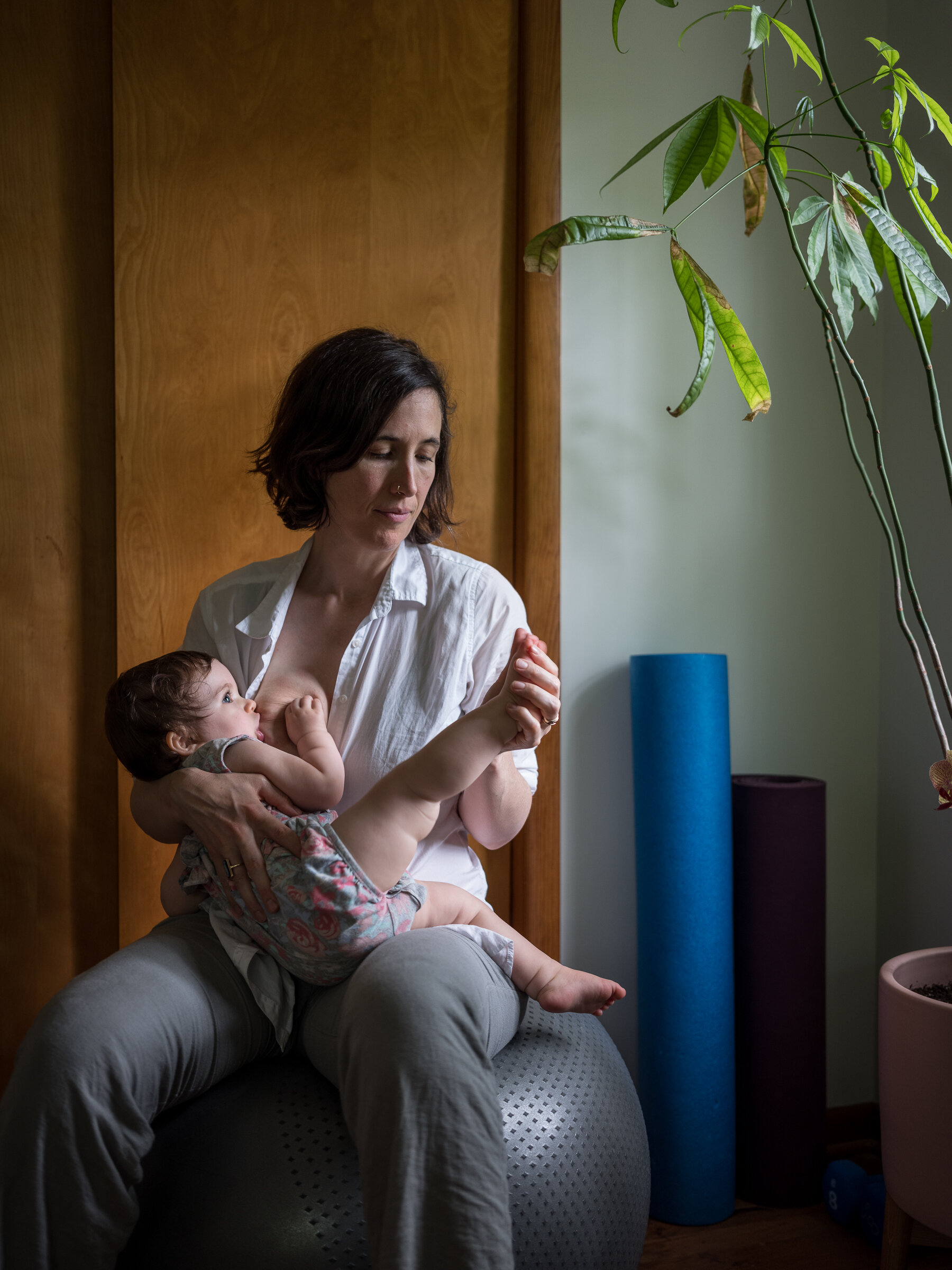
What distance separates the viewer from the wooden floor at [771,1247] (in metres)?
1.64

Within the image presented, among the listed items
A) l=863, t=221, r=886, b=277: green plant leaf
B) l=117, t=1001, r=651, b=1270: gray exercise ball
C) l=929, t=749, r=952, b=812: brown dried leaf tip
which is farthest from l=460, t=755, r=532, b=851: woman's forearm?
l=863, t=221, r=886, b=277: green plant leaf

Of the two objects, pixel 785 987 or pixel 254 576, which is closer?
pixel 254 576

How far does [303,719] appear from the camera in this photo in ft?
4.44

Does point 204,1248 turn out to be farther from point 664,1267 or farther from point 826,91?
point 826,91

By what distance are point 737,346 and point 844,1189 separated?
5.08 feet

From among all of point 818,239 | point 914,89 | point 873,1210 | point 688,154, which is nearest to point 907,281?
point 818,239

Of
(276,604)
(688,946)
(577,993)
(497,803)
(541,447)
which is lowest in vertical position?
(688,946)

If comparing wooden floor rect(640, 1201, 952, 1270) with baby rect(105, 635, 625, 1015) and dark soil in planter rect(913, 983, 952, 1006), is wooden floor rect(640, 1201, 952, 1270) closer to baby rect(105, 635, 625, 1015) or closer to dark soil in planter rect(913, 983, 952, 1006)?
dark soil in planter rect(913, 983, 952, 1006)

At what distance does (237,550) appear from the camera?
1.81 metres

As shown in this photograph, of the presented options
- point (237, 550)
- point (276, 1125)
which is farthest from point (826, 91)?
point (276, 1125)

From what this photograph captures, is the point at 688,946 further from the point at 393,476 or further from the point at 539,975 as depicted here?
the point at 393,476

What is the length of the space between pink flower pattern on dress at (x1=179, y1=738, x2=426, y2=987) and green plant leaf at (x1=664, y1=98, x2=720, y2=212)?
0.98 m

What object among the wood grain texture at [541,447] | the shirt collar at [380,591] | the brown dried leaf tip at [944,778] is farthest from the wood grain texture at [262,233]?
the brown dried leaf tip at [944,778]

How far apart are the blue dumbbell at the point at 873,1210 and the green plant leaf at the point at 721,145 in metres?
1.71
